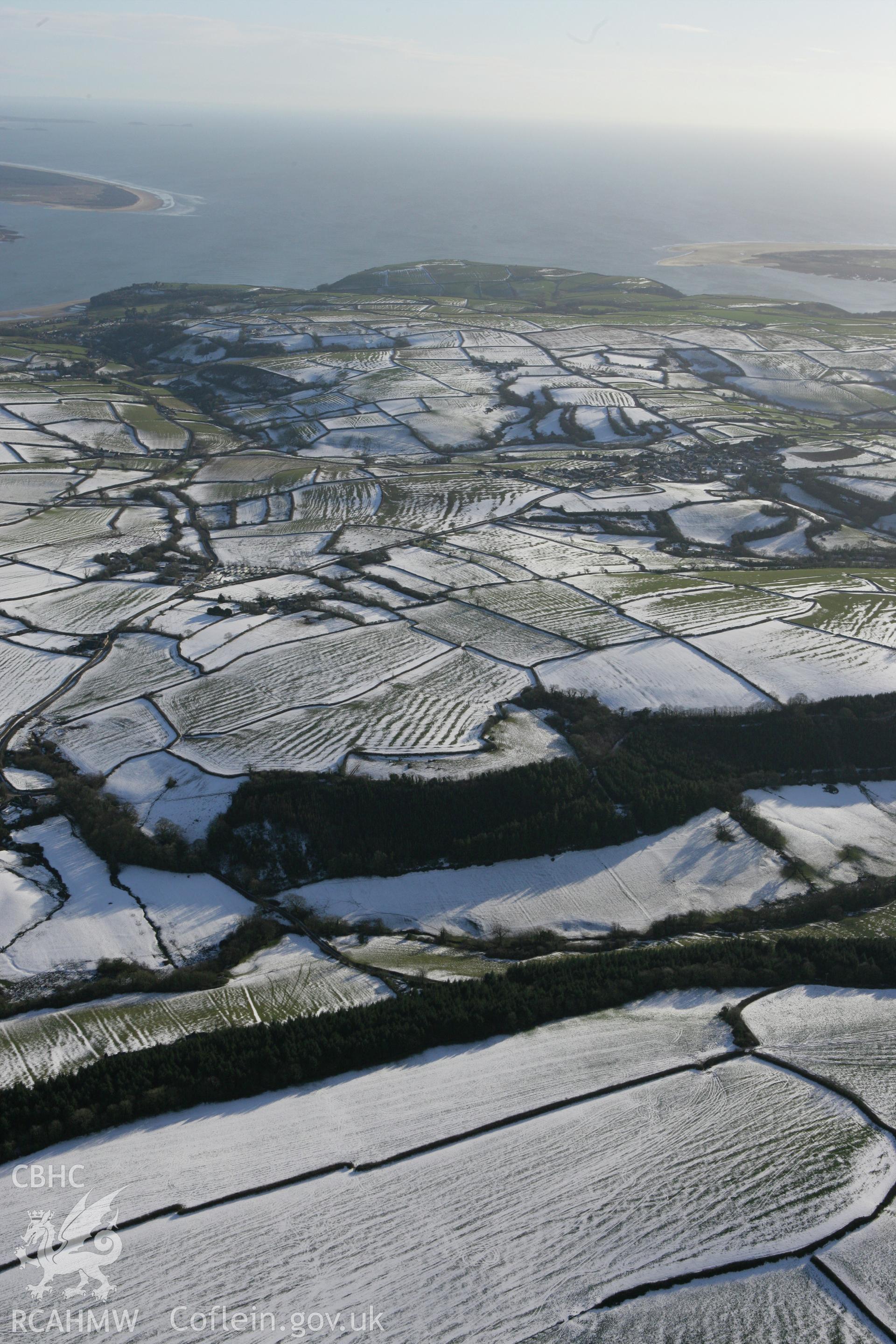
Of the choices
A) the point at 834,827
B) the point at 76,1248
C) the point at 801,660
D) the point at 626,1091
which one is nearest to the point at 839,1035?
the point at 626,1091

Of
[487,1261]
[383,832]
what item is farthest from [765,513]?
[487,1261]

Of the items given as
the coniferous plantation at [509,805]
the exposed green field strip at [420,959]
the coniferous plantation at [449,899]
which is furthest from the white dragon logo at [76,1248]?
the coniferous plantation at [509,805]

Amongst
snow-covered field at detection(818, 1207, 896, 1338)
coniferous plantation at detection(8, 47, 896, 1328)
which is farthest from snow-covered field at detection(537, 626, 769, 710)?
snow-covered field at detection(818, 1207, 896, 1338)

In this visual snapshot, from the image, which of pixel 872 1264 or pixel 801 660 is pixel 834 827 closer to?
pixel 801 660

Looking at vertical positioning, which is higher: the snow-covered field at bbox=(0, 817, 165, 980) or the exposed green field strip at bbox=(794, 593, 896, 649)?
the exposed green field strip at bbox=(794, 593, 896, 649)

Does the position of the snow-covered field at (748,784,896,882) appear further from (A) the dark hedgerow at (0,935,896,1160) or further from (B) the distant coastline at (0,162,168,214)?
(B) the distant coastline at (0,162,168,214)

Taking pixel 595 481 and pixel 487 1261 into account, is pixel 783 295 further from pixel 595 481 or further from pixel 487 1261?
pixel 487 1261
